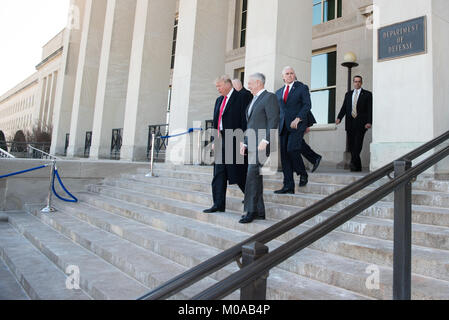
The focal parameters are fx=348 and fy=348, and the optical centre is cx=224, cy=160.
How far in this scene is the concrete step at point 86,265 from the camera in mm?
3230

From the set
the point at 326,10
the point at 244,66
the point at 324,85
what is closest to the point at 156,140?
the point at 244,66

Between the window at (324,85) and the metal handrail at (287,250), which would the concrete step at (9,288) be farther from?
the window at (324,85)

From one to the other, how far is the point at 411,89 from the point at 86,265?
502 cm

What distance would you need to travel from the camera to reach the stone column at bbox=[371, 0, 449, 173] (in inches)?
195

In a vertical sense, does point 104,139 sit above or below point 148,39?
below

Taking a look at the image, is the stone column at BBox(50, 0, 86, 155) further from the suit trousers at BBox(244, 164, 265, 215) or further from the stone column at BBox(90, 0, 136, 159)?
the suit trousers at BBox(244, 164, 265, 215)

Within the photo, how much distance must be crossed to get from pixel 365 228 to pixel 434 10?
Result: 140 inches

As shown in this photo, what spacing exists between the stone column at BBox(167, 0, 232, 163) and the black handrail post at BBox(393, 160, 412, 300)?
815cm

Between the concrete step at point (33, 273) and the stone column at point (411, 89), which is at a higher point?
the stone column at point (411, 89)

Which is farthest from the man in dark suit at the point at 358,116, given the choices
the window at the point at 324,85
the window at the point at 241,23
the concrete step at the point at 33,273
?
the window at the point at 241,23

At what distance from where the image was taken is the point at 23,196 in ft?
26.0

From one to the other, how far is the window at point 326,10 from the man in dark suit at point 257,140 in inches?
319

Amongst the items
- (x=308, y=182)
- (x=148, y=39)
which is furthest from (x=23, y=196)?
(x=148, y=39)
